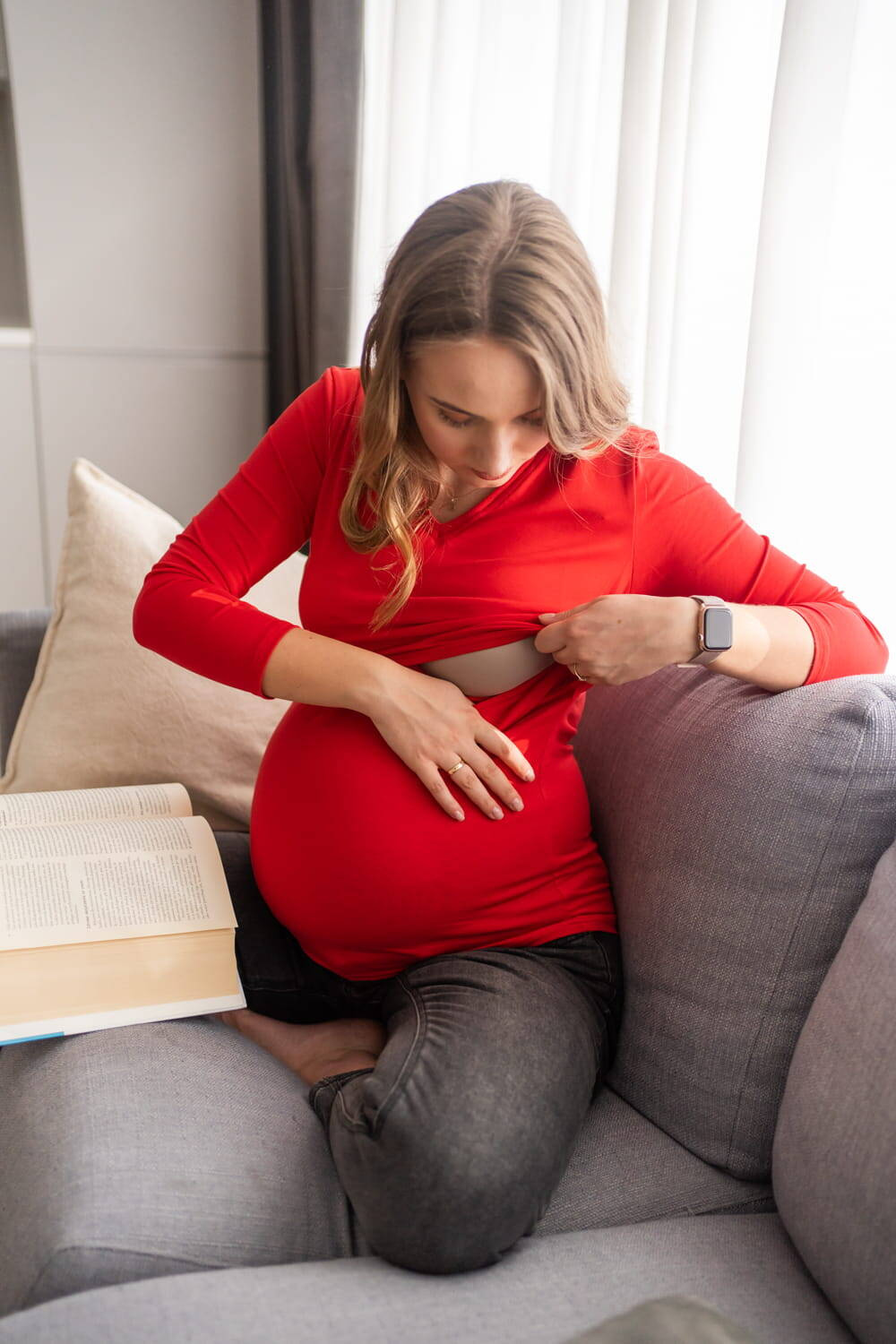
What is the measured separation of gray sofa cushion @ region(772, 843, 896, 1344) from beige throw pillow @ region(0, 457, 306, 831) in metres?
0.83

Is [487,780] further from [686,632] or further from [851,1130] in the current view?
[851,1130]

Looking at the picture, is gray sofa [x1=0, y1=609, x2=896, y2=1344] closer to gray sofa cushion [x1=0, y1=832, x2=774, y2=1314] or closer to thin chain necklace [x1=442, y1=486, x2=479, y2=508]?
gray sofa cushion [x1=0, y1=832, x2=774, y2=1314]

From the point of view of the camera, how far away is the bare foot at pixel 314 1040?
103 centimetres

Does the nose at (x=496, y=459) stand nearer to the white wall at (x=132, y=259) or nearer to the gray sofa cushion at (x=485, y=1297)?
the gray sofa cushion at (x=485, y=1297)

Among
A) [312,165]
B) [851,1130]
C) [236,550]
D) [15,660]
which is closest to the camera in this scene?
[851,1130]

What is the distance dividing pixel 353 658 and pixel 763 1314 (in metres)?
0.66

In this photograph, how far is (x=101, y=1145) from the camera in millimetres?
848

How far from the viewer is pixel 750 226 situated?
1.34 meters

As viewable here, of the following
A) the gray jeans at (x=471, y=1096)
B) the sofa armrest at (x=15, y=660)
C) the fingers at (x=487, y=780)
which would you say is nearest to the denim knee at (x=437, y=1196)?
the gray jeans at (x=471, y=1096)

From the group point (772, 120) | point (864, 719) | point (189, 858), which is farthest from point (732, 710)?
point (772, 120)

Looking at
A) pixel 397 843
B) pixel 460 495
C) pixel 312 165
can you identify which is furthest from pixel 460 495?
pixel 312 165

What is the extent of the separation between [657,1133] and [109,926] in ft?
1.86

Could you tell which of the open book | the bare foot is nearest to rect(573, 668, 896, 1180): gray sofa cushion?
the bare foot

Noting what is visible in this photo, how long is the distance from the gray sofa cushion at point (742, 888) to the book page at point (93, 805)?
0.59 metres
